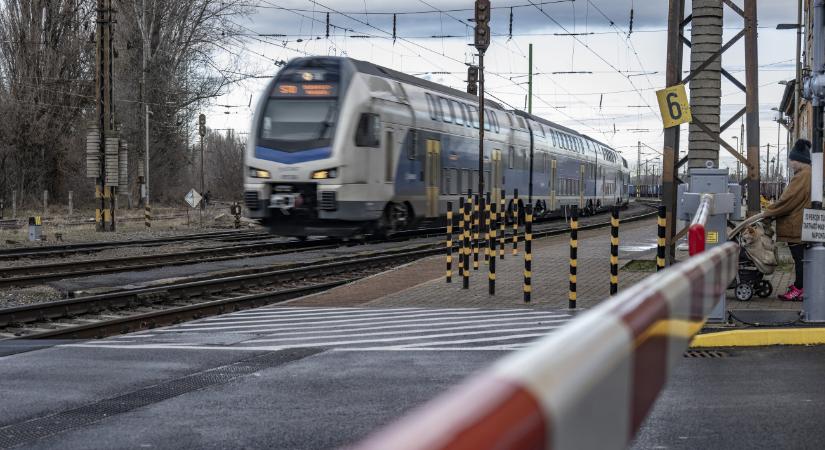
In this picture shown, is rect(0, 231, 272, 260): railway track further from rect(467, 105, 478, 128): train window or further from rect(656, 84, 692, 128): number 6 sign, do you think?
rect(656, 84, 692, 128): number 6 sign

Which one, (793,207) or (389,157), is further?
(389,157)

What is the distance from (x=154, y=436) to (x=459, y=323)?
5560 millimetres

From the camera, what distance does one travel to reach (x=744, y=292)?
12.1 m

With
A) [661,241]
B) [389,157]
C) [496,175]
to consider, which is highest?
[389,157]

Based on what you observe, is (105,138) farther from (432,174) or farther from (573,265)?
(573,265)

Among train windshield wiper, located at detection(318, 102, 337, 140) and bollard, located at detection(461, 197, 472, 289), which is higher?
train windshield wiper, located at detection(318, 102, 337, 140)

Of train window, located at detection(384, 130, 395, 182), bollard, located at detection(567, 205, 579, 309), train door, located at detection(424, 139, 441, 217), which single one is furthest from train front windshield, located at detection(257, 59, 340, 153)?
bollard, located at detection(567, 205, 579, 309)

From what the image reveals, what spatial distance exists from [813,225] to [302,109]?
15.0m

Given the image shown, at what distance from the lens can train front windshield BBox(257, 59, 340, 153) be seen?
23.2 m

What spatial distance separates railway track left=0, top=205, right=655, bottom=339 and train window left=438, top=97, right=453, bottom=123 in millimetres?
9672

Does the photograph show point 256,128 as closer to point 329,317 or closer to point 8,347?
point 329,317

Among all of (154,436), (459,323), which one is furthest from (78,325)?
(154,436)

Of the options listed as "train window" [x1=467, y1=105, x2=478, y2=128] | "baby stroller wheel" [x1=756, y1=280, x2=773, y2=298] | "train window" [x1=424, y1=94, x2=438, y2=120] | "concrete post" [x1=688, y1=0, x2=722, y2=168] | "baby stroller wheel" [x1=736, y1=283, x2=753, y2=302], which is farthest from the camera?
"train window" [x1=467, y1=105, x2=478, y2=128]

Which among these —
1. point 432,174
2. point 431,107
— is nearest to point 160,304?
point 432,174
